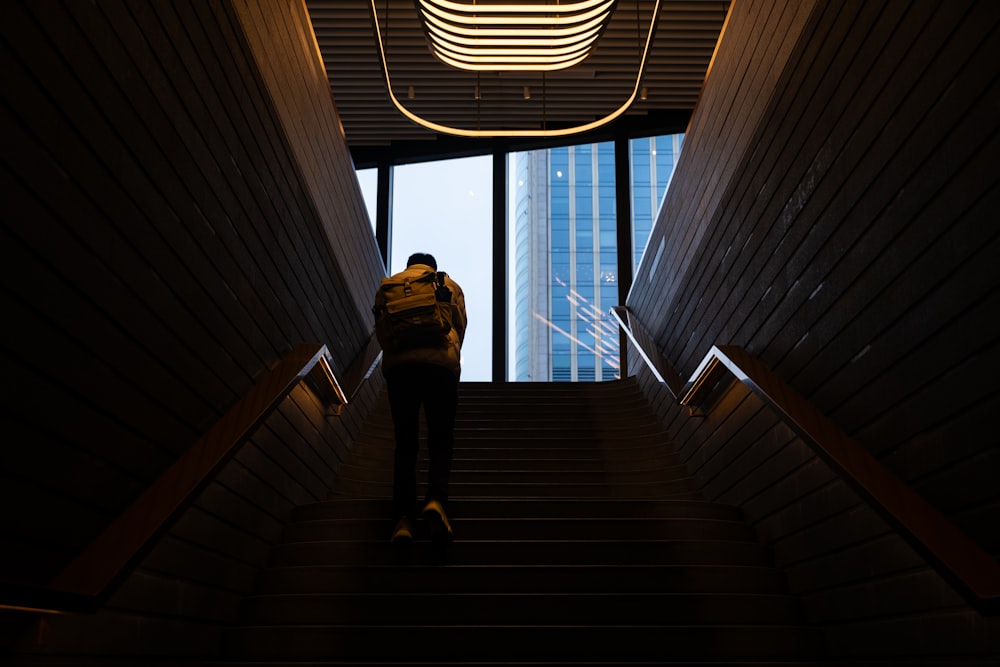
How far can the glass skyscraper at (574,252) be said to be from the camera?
36.0ft

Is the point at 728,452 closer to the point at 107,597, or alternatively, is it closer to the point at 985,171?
the point at 985,171

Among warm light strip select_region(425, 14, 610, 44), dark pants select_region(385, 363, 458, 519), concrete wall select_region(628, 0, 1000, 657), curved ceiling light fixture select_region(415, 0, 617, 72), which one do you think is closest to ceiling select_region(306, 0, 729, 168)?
curved ceiling light fixture select_region(415, 0, 617, 72)

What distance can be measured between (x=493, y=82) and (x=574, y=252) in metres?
2.54

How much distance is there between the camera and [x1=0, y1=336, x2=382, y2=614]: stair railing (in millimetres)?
2102

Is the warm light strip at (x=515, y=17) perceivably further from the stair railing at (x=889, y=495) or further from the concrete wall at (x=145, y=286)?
the stair railing at (x=889, y=495)

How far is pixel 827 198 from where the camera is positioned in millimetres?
3715

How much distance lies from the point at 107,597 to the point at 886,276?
2.58 m

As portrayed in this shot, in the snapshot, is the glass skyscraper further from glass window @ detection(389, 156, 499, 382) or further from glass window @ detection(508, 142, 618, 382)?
glass window @ detection(389, 156, 499, 382)

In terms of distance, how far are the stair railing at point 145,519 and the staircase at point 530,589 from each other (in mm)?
793

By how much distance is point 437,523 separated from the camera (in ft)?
12.8

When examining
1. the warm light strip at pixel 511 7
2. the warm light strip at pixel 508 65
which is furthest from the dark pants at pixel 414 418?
the warm light strip at pixel 508 65

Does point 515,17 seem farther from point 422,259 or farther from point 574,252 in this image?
point 574,252

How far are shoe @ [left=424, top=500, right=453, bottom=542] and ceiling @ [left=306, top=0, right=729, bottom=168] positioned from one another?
4.62 m

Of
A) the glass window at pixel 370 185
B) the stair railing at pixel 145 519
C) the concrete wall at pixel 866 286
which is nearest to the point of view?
the stair railing at pixel 145 519
